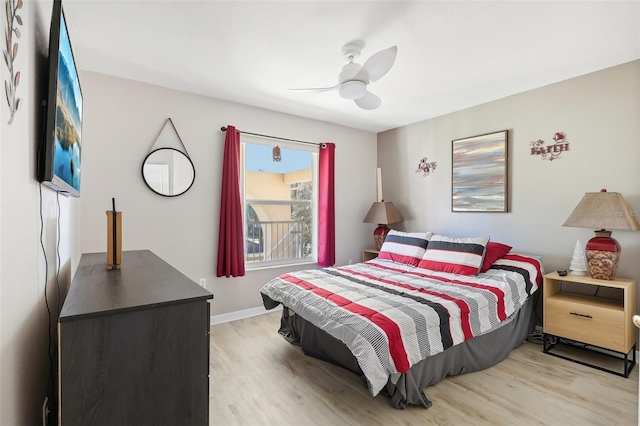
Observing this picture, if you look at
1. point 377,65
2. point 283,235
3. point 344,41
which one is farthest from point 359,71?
point 283,235

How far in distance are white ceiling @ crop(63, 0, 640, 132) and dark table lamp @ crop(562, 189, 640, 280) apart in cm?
114

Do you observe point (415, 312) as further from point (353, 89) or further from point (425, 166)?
point (425, 166)

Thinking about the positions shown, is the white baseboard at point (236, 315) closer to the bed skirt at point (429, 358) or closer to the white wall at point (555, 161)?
the bed skirt at point (429, 358)

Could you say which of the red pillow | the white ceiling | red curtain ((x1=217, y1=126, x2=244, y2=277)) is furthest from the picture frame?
red curtain ((x1=217, y1=126, x2=244, y2=277))

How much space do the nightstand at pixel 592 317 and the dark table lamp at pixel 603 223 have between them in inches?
4.7

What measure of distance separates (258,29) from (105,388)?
2.13 metres

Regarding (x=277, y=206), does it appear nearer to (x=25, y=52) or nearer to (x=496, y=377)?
(x=496, y=377)

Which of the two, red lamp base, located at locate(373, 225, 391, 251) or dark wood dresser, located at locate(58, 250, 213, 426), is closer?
dark wood dresser, located at locate(58, 250, 213, 426)

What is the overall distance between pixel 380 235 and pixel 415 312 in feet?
7.67

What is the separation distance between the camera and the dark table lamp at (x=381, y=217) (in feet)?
13.8

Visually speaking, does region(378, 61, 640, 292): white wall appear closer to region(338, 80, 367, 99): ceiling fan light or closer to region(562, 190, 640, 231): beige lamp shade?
region(562, 190, 640, 231): beige lamp shade

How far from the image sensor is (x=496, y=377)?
232 cm

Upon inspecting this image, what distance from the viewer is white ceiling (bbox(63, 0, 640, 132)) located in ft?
6.31

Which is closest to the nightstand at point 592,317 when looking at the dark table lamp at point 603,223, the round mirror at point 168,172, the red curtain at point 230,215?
the dark table lamp at point 603,223
